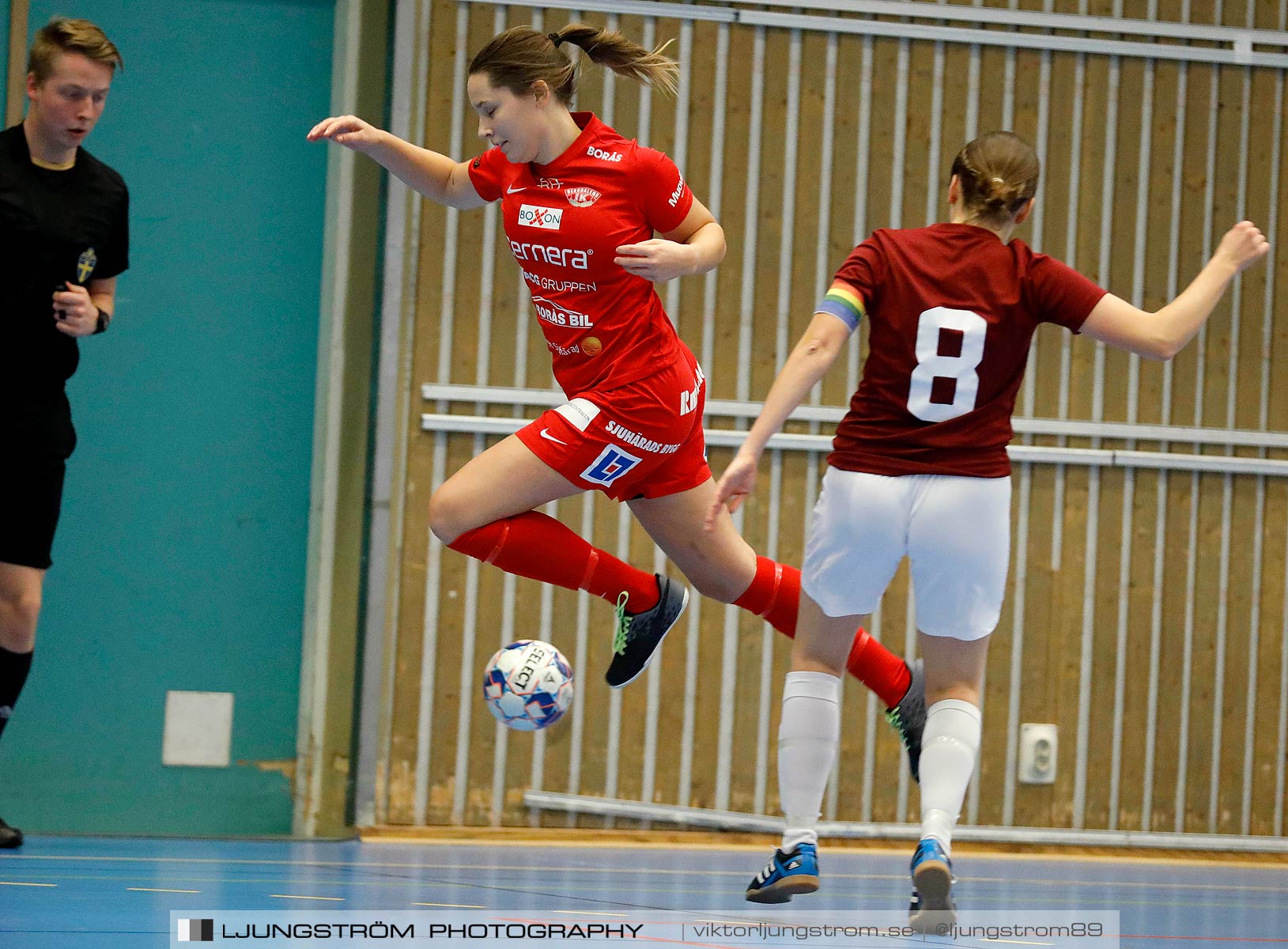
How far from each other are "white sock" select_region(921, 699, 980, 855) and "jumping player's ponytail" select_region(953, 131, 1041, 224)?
1057 millimetres

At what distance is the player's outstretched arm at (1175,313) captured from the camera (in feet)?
10.1

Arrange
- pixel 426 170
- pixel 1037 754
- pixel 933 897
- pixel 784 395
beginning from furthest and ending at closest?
pixel 1037 754, pixel 426 170, pixel 784 395, pixel 933 897

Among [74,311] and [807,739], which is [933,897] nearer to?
[807,739]

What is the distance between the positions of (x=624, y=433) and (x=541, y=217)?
21.8 inches

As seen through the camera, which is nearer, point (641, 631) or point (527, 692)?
point (641, 631)

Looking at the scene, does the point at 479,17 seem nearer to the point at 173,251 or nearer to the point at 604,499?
the point at 173,251

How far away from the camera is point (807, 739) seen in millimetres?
3314

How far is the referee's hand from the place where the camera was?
13.4 ft

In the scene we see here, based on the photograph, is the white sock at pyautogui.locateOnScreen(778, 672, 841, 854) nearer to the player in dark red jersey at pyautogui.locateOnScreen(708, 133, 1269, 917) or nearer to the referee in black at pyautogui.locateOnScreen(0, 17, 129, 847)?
the player in dark red jersey at pyautogui.locateOnScreen(708, 133, 1269, 917)

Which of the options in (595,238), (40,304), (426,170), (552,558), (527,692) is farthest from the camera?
(527,692)

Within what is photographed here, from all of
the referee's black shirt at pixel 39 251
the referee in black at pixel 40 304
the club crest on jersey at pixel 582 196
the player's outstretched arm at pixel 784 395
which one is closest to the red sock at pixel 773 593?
the player's outstretched arm at pixel 784 395

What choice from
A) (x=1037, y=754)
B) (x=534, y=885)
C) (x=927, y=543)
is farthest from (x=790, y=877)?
(x=1037, y=754)

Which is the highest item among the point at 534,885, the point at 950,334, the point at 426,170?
the point at 426,170

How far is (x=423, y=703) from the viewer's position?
6.06 m
